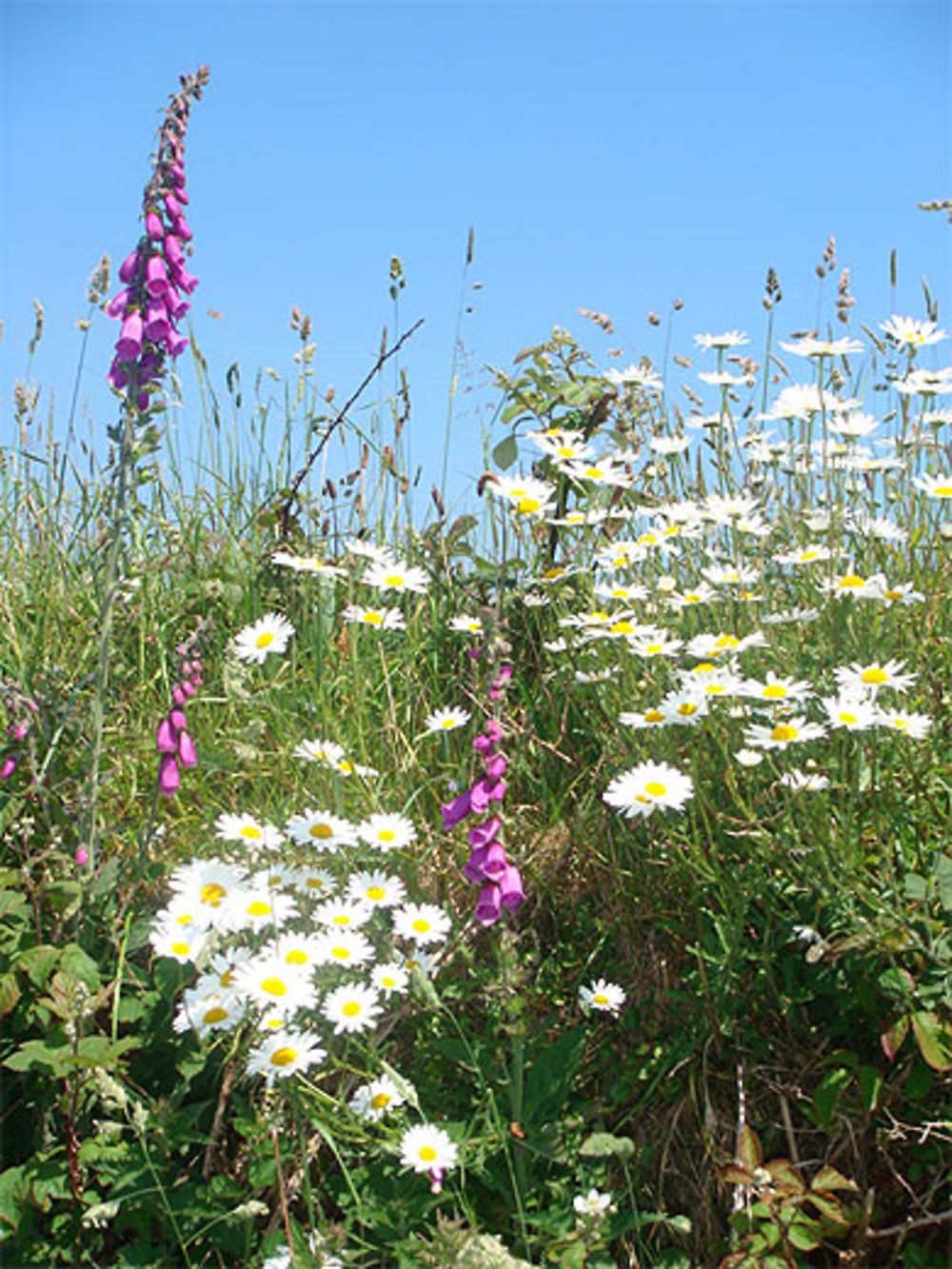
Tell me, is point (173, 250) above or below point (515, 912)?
above

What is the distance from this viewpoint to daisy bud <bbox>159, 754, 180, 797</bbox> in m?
2.80

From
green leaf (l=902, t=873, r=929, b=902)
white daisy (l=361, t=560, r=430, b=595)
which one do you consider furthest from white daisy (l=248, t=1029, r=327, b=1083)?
white daisy (l=361, t=560, r=430, b=595)

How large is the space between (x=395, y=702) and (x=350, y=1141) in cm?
150

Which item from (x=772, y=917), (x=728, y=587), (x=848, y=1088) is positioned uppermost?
(x=728, y=587)

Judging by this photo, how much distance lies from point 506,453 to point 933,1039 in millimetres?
2335

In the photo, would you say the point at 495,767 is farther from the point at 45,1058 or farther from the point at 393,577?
the point at 393,577

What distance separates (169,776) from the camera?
2.81 meters

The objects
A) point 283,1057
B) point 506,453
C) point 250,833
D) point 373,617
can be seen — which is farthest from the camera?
point 506,453

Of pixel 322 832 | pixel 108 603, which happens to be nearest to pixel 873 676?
pixel 322 832

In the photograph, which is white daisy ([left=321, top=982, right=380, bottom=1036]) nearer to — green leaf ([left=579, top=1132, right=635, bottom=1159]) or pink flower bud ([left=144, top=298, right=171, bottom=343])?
green leaf ([left=579, top=1132, right=635, bottom=1159])

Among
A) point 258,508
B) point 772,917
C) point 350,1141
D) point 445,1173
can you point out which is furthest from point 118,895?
point 258,508

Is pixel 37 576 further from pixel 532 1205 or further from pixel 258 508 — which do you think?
pixel 532 1205

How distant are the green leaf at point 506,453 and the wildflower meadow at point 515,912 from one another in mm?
175

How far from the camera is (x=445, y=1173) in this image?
100 inches
